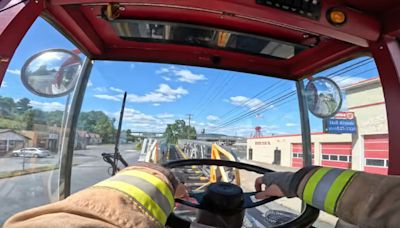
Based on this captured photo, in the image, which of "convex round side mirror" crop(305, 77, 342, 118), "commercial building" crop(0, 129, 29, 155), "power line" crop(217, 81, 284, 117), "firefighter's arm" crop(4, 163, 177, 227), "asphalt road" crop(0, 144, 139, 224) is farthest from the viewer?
"power line" crop(217, 81, 284, 117)

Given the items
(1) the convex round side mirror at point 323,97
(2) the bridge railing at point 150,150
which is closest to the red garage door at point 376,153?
(1) the convex round side mirror at point 323,97

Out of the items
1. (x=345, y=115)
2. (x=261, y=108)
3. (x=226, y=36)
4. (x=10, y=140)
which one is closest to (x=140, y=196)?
(x=10, y=140)

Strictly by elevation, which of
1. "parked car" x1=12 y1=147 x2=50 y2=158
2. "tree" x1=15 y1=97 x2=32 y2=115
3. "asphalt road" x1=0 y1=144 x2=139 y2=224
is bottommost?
"asphalt road" x1=0 y1=144 x2=139 y2=224

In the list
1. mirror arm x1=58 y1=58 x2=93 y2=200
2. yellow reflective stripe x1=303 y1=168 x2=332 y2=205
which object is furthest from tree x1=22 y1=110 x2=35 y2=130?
yellow reflective stripe x1=303 y1=168 x2=332 y2=205

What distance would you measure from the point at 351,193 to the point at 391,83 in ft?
3.31

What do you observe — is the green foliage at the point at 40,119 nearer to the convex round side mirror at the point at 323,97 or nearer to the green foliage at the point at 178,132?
the green foliage at the point at 178,132

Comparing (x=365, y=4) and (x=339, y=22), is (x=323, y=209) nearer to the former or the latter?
(x=339, y=22)

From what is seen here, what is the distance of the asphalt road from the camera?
139cm

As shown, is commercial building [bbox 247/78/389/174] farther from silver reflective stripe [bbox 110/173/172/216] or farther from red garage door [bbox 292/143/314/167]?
silver reflective stripe [bbox 110/173/172/216]

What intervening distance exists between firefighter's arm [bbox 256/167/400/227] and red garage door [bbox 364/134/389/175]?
79 centimetres

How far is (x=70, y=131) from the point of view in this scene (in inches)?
78.4

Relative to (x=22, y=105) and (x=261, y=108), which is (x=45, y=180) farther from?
(x=261, y=108)

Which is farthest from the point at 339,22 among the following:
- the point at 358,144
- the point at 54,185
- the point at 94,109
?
the point at 54,185

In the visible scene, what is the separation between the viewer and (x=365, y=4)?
1.47m
